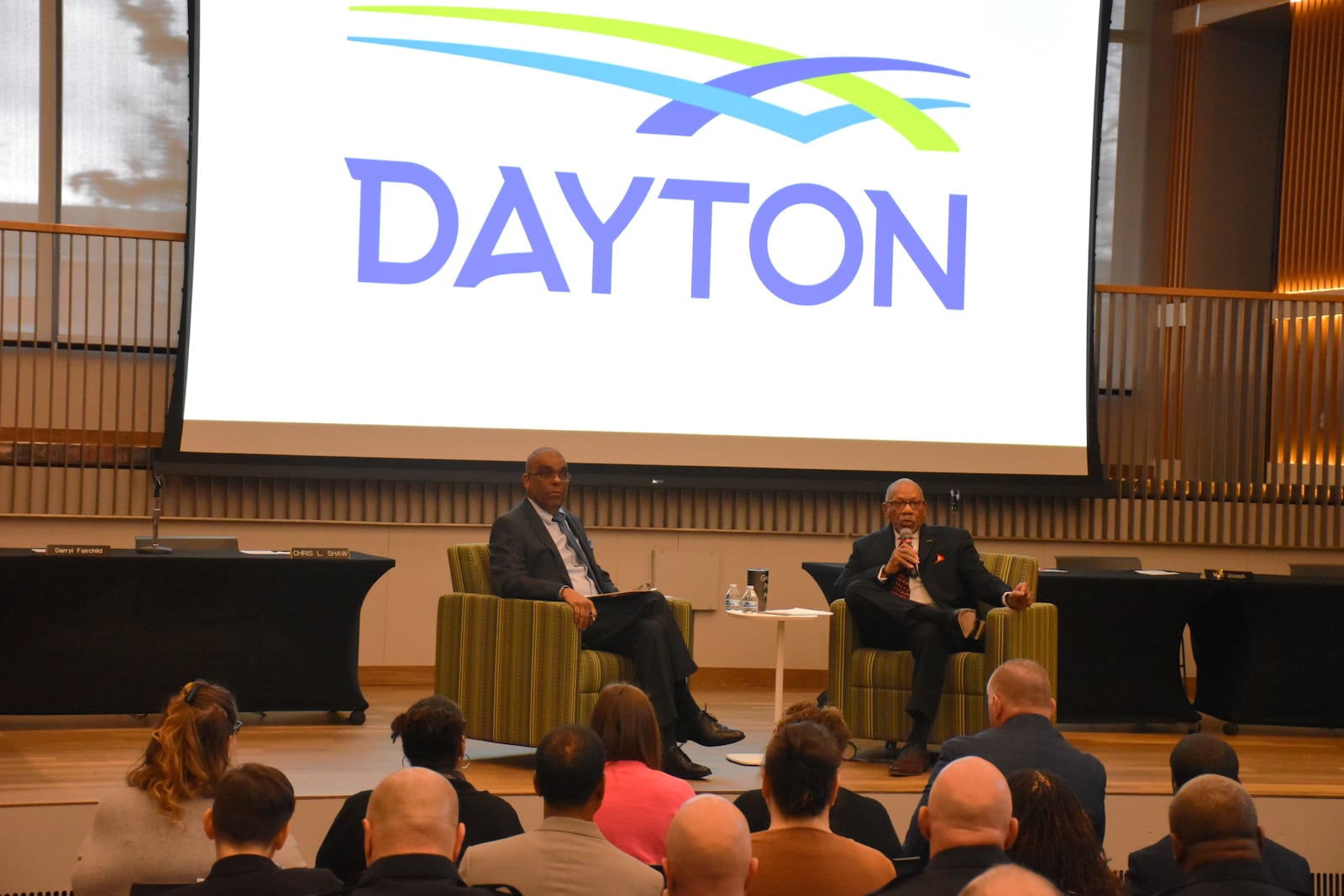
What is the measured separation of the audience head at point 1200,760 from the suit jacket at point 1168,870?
145mm

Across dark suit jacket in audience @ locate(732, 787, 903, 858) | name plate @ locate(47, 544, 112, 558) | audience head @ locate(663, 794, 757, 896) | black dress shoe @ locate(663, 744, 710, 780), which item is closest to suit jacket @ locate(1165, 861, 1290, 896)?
dark suit jacket in audience @ locate(732, 787, 903, 858)

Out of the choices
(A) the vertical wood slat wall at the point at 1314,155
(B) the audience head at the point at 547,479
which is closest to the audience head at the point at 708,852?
(B) the audience head at the point at 547,479

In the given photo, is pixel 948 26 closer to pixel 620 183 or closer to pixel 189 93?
pixel 620 183

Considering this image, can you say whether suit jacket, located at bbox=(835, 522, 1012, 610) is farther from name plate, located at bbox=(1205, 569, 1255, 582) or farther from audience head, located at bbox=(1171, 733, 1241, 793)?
audience head, located at bbox=(1171, 733, 1241, 793)

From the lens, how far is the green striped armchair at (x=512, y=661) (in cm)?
466

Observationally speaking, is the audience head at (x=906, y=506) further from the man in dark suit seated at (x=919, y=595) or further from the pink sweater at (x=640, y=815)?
the pink sweater at (x=640, y=815)

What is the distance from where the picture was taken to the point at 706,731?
188 inches

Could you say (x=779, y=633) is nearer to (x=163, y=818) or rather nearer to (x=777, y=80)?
(x=163, y=818)

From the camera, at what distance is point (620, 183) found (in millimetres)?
6879

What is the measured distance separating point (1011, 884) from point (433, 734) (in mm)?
1528

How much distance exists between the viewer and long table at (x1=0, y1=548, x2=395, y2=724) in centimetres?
531

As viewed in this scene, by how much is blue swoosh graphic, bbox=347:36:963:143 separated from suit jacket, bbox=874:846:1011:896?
17.6ft

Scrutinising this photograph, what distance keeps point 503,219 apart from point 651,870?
485 cm

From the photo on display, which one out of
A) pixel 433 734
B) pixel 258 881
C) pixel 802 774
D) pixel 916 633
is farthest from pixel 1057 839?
pixel 916 633
